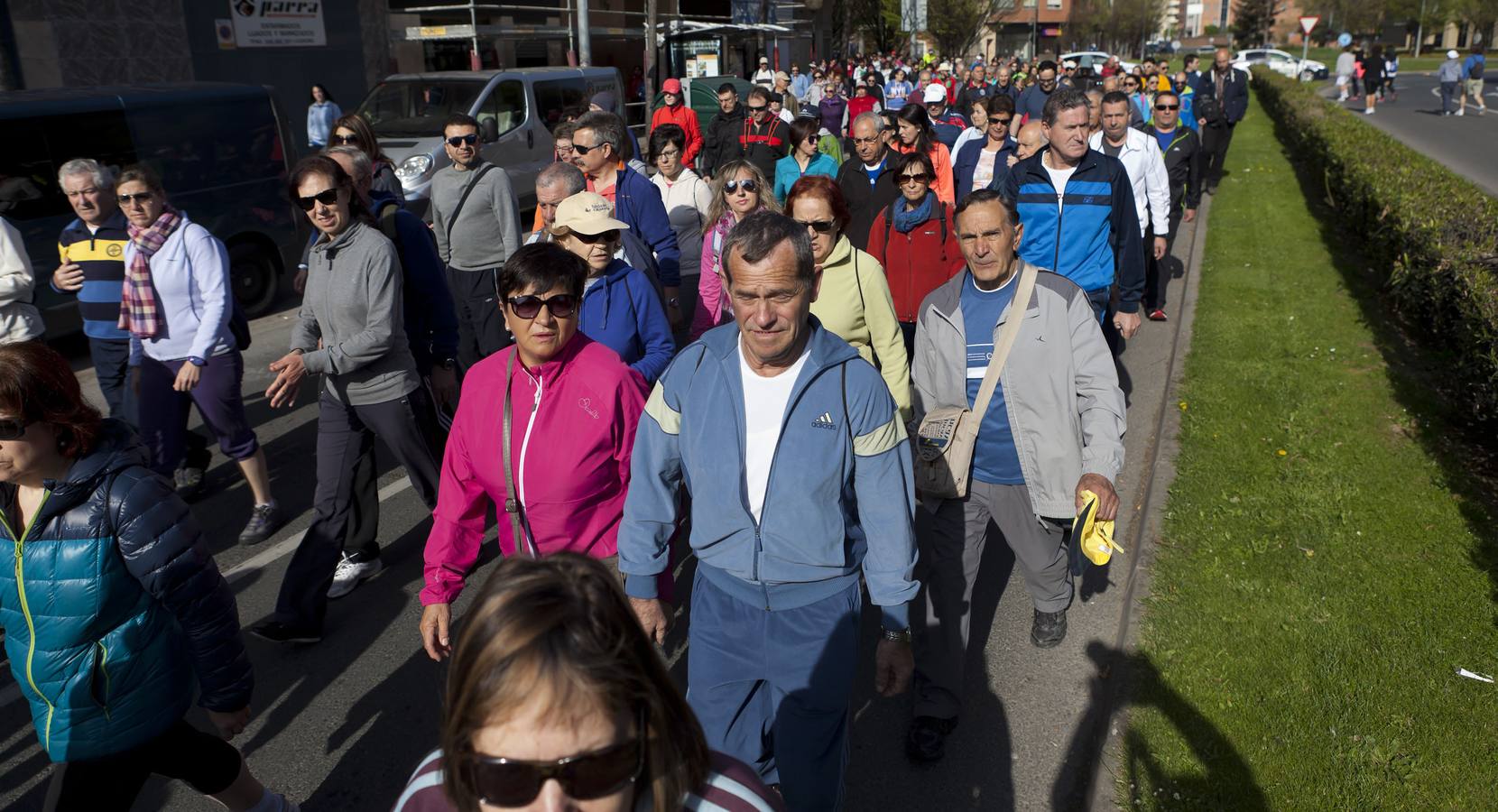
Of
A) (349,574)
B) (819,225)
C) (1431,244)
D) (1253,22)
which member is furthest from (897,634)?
(1253,22)

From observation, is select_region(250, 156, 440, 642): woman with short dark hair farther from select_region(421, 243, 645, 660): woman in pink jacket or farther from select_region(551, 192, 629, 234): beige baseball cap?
select_region(421, 243, 645, 660): woman in pink jacket

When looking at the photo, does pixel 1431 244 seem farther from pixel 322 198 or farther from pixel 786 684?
pixel 322 198

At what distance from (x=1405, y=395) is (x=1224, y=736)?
491 cm

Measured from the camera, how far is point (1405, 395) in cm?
765

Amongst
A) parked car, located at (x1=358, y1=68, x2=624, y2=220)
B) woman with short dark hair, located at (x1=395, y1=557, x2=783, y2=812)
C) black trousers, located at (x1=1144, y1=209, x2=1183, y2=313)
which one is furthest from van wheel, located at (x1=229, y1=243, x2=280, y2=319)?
woman with short dark hair, located at (x1=395, y1=557, x2=783, y2=812)

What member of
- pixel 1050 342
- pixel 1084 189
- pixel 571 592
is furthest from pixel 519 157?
pixel 571 592

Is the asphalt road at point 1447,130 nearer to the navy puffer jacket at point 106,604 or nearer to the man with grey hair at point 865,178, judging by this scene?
the man with grey hair at point 865,178

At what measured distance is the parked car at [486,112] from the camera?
1361 cm

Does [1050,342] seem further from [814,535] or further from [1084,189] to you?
[1084,189]

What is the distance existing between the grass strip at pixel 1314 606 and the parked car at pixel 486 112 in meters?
9.41

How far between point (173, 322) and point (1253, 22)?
12309 centimetres

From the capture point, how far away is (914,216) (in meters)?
5.91

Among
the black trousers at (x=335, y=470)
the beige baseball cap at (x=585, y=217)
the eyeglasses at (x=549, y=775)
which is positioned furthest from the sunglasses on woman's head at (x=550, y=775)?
the black trousers at (x=335, y=470)

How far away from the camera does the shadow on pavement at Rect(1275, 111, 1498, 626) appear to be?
5598 millimetres
